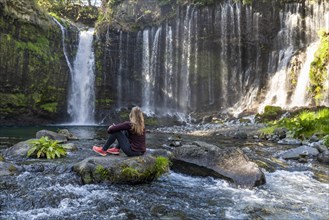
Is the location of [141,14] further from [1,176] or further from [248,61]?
[1,176]

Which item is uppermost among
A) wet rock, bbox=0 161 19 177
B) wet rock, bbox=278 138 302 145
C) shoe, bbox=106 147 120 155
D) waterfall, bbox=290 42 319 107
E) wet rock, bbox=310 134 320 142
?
waterfall, bbox=290 42 319 107

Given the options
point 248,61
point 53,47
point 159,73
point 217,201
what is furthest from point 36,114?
point 217,201

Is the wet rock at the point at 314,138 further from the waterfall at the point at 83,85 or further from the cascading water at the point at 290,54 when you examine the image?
the waterfall at the point at 83,85

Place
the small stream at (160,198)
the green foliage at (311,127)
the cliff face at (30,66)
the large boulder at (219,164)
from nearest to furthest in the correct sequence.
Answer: the small stream at (160,198) < the large boulder at (219,164) < the green foliage at (311,127) < the cliff face at (30,66)

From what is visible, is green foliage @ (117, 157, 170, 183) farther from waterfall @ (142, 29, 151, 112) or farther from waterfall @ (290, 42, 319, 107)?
waterfall @ (142, 29, 151, 112)

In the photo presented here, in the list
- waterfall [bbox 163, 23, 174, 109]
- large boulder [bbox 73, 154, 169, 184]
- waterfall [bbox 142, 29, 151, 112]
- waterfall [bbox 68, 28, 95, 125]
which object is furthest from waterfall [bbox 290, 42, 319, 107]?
large boulder [bbox 73, 154, 169, 184]

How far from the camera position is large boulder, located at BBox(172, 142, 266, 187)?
7980 millimetres

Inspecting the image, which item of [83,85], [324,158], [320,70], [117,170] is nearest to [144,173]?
[117,170]

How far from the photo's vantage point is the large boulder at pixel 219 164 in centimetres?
798

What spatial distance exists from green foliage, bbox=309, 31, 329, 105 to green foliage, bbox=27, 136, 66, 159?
70.8 feet

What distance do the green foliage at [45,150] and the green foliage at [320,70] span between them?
21.6 meters

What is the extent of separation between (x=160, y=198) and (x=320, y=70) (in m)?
23.7

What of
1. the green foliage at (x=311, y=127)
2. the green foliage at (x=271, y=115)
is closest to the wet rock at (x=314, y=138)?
the green foliage at (x=311, y=127)

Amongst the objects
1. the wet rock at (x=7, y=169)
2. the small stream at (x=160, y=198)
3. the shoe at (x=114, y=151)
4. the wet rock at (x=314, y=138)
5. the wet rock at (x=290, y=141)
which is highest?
the shoe at (x=114, y=151)
